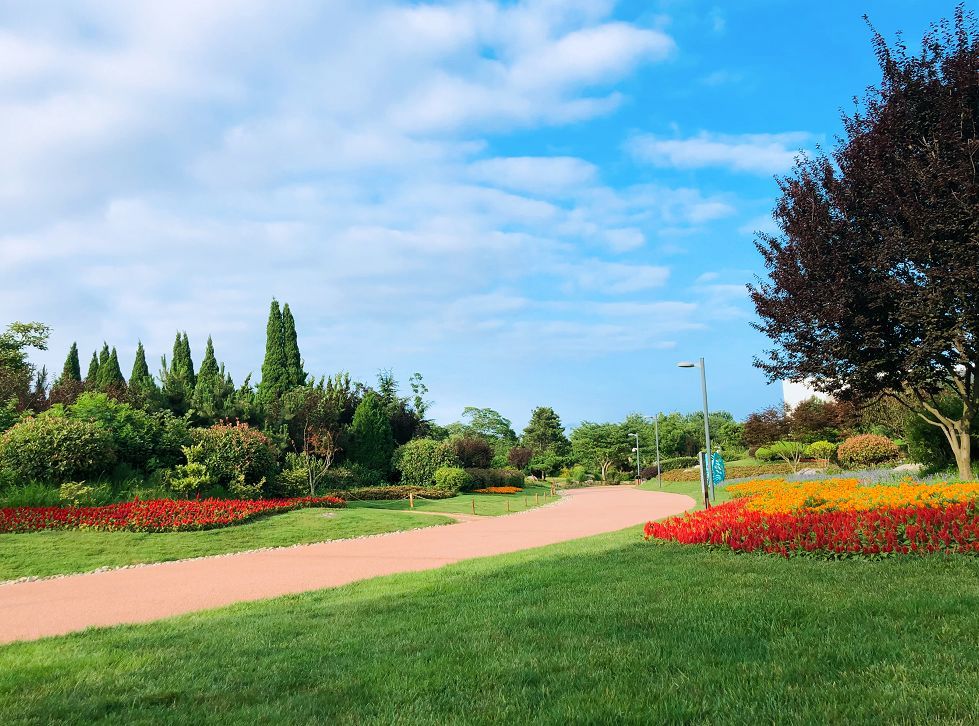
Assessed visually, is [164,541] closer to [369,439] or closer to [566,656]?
[566,656]

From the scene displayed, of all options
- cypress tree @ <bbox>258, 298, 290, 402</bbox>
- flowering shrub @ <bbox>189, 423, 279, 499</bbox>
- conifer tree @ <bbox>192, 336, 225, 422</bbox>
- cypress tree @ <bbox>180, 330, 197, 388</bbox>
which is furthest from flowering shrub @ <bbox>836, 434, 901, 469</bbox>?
cypress tree @ <bbox>180, 330, 197, 388</bbox>

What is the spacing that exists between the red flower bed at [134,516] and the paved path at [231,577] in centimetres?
269

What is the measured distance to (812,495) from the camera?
11602 millimetres

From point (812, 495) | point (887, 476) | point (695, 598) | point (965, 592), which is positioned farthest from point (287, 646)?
point (887, 476)

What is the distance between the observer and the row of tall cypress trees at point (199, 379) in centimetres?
2628

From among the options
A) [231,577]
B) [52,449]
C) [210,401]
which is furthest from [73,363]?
[231,577]

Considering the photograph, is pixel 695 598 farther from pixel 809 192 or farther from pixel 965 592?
pixel 809 192

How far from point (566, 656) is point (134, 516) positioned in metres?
13.0

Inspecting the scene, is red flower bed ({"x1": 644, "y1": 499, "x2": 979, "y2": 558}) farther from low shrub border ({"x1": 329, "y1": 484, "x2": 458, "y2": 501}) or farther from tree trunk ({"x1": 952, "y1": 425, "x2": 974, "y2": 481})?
low shrub border ({"x1": 329, "y1": 484, "x2": 458, "y2": 501})

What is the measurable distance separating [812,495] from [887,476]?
29.1 feet

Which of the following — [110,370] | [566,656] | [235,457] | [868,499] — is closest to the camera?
[566,656]

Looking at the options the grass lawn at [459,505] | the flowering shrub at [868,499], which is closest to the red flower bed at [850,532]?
the flowering shrub at [868,499]

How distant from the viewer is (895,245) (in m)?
12.7

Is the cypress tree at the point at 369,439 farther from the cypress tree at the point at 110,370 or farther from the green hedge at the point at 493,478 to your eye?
the cypress tree at the point at 110,370
